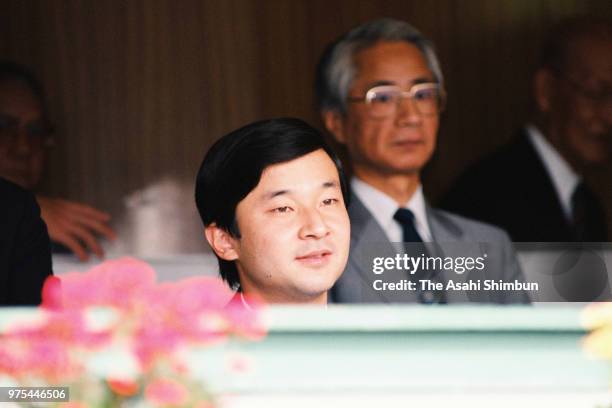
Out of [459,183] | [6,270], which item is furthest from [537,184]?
[6,270]

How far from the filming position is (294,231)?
328cm

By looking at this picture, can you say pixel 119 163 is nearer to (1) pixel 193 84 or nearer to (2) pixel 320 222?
(1) pixel 193 84

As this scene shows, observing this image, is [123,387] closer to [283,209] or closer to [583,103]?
[283,209]

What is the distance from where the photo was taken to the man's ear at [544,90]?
381 cm

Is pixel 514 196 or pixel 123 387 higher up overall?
pixel 514 196

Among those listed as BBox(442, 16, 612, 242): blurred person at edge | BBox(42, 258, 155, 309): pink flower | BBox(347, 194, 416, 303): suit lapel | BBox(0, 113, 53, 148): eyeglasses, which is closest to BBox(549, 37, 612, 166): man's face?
BBox(442, 16, 612, 242): blurred person at edge

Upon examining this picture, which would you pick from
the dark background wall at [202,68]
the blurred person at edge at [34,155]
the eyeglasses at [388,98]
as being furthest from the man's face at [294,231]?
the blurred person at edge at [34,155]

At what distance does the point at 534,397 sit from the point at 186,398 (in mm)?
1133

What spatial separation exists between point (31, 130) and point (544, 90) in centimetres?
165

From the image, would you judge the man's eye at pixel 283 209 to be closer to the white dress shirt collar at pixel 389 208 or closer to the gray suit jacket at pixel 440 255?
the gray suit jacket at pixel 440 255

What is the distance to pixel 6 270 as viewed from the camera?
10.3 feet

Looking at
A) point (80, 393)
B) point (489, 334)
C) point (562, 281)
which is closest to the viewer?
point (80, 393)

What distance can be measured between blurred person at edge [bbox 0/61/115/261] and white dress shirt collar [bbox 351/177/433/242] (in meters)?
0.81

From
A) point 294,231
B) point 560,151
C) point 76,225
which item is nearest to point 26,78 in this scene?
point 76,225
